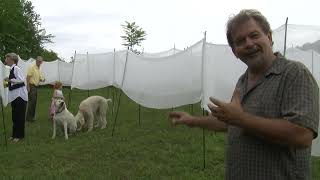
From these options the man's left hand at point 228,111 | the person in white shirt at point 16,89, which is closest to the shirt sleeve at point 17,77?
the person in white shirt at point 16,89

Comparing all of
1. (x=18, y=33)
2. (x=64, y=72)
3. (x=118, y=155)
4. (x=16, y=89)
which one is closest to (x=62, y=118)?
(x=16, y=89)

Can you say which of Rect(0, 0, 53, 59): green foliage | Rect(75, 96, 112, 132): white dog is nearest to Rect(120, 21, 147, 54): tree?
Rect(0, 0, 53, 59): green foliage

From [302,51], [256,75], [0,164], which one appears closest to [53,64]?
[0,164]

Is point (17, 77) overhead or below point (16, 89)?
overhead

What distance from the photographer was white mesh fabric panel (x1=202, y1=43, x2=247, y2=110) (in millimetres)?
7434

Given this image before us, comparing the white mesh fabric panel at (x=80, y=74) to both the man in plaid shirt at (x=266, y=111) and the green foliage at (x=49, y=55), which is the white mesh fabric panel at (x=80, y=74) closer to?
the man in plaid shirt at (x=266, y=111)

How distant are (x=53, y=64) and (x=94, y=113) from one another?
1672cm

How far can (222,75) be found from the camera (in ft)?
24.4

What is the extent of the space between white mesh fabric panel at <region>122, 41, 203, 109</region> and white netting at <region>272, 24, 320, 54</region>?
9.15 feet

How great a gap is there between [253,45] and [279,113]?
31 centimetres

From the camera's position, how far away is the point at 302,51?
606 cm

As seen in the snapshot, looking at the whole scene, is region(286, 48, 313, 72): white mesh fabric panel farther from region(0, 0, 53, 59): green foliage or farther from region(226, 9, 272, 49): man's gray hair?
region(0, 0, 53, 59): green foliage

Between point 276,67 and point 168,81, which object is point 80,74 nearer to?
point 168,81

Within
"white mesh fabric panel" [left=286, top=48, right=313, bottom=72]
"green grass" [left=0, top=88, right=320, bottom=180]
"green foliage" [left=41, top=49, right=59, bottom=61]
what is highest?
"green foliage" [left=41, top=49, right=59, bottom=61]
